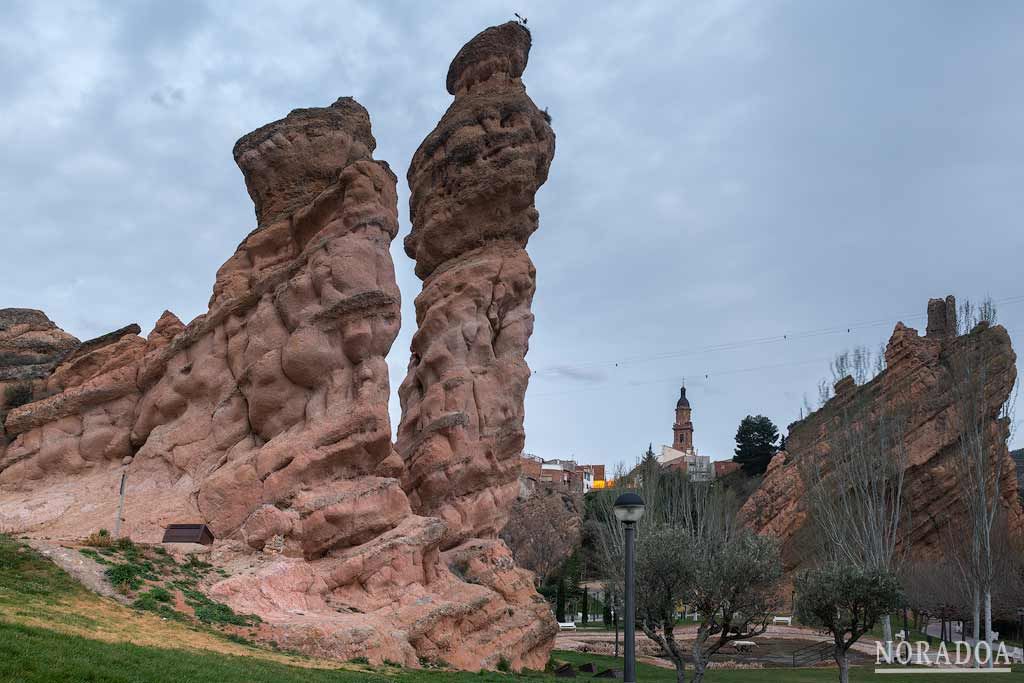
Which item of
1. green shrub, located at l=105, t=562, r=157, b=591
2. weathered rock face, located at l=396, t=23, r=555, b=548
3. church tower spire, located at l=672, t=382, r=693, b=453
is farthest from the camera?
church tower spire, located at l=672, t=382, r=693, b=453

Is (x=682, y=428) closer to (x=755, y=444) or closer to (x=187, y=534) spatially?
(x=755, y=444)

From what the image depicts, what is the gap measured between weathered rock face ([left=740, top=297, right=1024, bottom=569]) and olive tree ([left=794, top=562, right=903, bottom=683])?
98.4 ft

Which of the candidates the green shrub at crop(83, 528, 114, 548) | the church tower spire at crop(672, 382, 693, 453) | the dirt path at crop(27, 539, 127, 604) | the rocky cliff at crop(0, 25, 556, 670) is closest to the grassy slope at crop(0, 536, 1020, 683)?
the dirt path at crop(27, 539, 127, 604)

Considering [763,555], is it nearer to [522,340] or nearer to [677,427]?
[522,340]

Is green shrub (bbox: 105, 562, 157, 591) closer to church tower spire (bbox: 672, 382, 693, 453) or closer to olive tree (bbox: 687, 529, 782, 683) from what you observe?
olive tree (bbox: 687, 529, 782, 683)

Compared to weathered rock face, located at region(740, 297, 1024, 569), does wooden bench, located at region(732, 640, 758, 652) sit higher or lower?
lower

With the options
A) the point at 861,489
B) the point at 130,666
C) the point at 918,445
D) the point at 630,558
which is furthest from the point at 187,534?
the point at 918,445

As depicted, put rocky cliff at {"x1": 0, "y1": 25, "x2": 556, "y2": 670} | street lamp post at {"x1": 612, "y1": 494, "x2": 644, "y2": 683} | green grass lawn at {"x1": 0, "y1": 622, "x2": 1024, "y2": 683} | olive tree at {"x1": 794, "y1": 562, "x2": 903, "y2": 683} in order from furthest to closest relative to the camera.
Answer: olive tree at {"x1": 794, "y1": 562, "x2": 903, "y2": 683}
rocky cliff at {"x1": 0, "y1": 25, "x2": 556, "y2": 670}
street lamp post at {"x1": 612, "y1": 494, "x2": 644, "y2": 683}
green grass lawn at {"x1": 0, "y1": 622, "x2": 1024, "y2": 683}

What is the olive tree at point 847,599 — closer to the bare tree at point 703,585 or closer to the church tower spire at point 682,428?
the bare tree at point 703,585

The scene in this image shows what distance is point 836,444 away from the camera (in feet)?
167

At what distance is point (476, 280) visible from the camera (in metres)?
34.6

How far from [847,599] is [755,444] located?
64.5 meters

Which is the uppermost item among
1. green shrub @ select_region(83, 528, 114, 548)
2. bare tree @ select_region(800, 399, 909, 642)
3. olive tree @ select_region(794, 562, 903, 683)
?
bare tree @ select_region(800, 399, 909, 642)

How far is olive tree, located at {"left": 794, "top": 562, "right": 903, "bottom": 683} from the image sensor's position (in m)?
25.8
